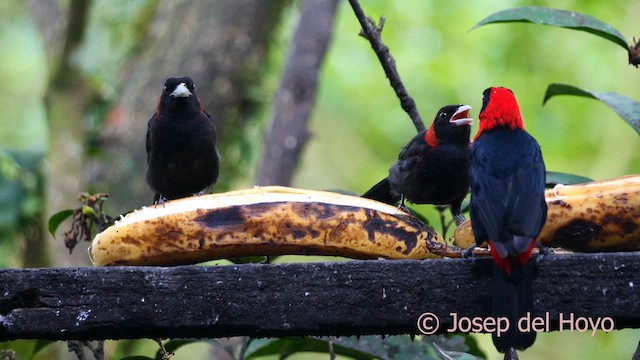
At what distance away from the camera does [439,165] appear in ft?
12.0

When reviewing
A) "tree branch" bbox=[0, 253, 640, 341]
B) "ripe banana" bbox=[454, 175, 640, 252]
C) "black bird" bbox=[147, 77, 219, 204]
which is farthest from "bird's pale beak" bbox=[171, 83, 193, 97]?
"ripe banana" bbox=[454, 175, 640, 252]

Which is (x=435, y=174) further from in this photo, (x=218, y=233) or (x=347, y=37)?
(x=347, y=37)

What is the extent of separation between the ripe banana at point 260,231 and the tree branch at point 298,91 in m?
3.05

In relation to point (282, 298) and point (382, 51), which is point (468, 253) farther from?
point (382, 51)

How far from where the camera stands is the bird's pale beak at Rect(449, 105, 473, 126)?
351cm

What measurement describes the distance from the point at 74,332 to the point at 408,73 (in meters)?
7.47

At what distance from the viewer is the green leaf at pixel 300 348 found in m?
3.19

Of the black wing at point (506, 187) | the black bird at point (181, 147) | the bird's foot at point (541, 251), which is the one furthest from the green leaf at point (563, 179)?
the black bird at point (181, 147)

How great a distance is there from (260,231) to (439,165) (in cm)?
127

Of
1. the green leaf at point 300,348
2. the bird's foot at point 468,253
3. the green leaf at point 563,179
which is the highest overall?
the green leaf at point 563,179

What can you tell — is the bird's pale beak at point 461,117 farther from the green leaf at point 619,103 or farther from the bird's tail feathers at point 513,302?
the bird's tail feathers at point 513,302

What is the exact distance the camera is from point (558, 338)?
9.73 m

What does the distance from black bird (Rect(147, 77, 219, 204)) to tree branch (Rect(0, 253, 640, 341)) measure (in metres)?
1.64

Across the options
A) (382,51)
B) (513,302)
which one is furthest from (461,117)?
(513,302)
